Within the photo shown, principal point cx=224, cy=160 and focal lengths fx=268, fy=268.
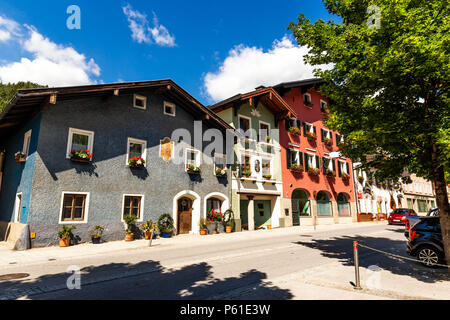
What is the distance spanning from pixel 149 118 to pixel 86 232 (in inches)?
280

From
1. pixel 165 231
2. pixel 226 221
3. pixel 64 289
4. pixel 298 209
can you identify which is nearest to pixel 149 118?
pixel 165 231

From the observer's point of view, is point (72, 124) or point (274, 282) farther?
point (72, 124)

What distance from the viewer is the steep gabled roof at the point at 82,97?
11.9m

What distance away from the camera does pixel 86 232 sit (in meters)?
12.9

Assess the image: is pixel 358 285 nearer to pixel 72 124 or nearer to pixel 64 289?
pixel 64 289

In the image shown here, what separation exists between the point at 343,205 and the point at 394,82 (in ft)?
80.2

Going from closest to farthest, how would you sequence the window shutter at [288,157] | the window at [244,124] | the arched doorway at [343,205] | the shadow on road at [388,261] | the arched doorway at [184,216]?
the shadow on road at [388,261]
the arched doorway at [184,216]
the window at [244,124]
the window shutter at [288,157]
the arched doorway at [343,205]

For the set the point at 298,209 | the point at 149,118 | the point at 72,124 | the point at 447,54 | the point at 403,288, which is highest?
the point at 149,118

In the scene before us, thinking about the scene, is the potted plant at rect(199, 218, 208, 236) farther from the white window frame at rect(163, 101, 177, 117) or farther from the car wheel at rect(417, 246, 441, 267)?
the car wheel at rect(417, 246, 441, 267)

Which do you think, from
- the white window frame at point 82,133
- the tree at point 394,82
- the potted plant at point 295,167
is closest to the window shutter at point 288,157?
the potted plant at point 295,167

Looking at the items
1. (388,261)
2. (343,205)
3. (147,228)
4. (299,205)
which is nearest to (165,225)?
(147,228)

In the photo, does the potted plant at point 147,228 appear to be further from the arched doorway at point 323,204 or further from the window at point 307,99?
the window at point 307,99

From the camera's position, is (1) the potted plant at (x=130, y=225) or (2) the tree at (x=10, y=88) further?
(2) the tree at (x=10, y=88)

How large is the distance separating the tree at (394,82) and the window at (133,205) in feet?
36.1
